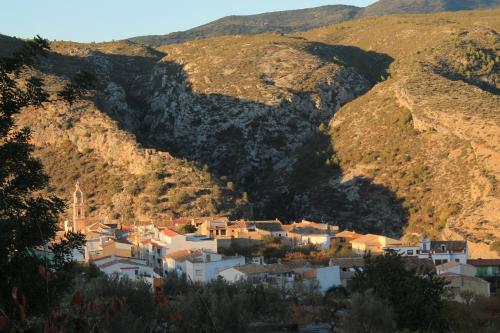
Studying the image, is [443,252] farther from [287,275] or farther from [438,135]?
[438,135]

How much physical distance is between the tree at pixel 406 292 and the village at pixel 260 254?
722 cm

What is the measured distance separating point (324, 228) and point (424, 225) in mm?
10266

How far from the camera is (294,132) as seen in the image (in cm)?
9775

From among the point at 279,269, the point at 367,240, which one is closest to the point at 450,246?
the point at 367,240

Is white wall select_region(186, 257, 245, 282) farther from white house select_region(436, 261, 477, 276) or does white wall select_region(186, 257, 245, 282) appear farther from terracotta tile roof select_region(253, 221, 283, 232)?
terracotta tile roof select_region(253, 221, 283, 232)

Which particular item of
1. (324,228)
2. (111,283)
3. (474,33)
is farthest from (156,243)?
(474,33)

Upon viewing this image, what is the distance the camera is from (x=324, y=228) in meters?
65.3

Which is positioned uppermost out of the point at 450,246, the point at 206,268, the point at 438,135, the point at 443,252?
the point at 438,135

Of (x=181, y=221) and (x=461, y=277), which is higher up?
(x=181, y=221)

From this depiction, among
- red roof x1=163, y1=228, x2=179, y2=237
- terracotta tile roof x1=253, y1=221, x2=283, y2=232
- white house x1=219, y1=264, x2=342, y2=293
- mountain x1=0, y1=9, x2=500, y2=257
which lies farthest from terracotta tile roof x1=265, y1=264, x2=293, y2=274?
mountain x1=0, y1=9, x2=500, y2=257

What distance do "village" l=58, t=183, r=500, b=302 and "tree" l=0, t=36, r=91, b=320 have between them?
23241mm

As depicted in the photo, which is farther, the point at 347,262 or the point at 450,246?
the point at 450,246

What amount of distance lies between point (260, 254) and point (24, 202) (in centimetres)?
3813

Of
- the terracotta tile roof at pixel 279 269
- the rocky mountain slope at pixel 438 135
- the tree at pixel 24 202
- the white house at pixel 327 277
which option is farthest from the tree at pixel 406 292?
the rocky mountain slope at pixel 438 135
